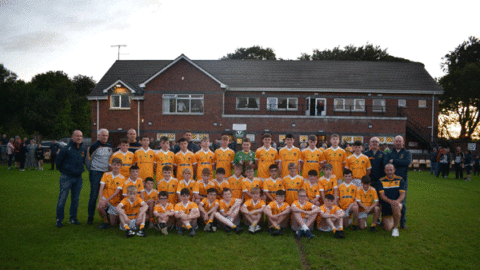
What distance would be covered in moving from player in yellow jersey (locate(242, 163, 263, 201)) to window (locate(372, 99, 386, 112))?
24463mm

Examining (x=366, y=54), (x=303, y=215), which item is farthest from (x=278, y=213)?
(x=366, y=54)

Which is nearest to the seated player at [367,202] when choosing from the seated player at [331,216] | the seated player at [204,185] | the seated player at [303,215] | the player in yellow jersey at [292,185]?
the seated player at [331,216]

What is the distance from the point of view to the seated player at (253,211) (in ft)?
21.4

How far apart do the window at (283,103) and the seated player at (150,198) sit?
72.7 ft

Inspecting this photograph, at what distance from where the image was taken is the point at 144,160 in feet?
24.8

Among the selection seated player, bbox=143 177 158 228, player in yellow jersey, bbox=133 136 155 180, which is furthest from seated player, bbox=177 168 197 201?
player in yellow jersey, bbox=133 136 155 180

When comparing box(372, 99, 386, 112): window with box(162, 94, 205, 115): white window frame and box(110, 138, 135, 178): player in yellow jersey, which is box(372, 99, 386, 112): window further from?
box(110, 138, 135, 178): player in yellow jersey

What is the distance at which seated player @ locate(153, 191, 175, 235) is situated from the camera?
633cm

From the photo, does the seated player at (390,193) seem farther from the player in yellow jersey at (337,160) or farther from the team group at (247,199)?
the player in yellow jersey at (337,160)

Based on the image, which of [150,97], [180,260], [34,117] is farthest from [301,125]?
[34,117]

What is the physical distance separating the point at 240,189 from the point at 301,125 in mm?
19495

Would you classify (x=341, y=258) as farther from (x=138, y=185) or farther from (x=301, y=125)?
(x=301, y=125)

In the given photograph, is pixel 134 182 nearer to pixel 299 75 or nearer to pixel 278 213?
pixel 278 213

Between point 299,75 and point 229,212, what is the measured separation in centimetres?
2549
